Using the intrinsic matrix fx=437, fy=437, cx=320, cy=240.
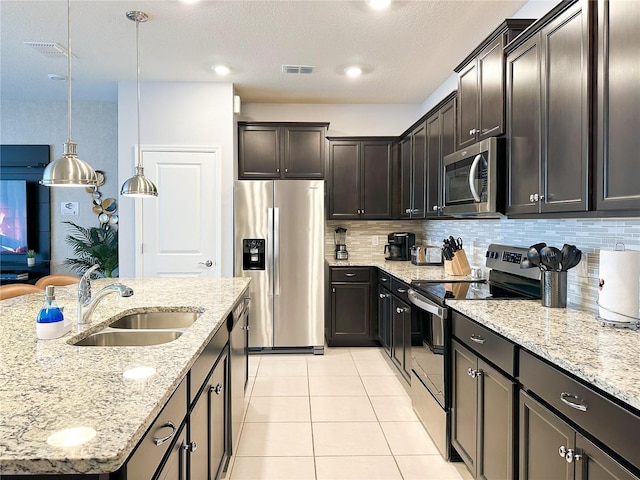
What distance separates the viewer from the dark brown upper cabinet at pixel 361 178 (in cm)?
495

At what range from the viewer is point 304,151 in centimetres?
485

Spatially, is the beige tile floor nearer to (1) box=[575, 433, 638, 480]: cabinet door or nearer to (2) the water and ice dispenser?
(2) the water and ice dispenser

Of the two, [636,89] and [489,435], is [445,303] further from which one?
[636,89]

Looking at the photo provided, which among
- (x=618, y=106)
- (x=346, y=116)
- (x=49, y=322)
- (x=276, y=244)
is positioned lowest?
(x=49, y=322)

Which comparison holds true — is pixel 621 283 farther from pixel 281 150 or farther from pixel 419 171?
pixel 281 150

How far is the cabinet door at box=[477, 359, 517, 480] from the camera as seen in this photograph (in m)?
1.76

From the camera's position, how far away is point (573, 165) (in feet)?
6.05

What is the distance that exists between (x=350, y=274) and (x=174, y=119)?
240 centimetres

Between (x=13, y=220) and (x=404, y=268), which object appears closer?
(x=404, y=268)

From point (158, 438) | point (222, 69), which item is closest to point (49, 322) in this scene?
point (158, 438)

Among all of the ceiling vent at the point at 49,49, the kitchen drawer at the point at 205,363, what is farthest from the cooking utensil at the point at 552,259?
the ceiling vent at the point at 49,49

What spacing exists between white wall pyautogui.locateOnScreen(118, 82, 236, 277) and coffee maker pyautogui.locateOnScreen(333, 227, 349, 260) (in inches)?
60.6

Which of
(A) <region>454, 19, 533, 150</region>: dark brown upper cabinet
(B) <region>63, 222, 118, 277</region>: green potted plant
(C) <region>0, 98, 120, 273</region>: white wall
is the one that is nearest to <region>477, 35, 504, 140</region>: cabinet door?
(A) <region>454, 19, 533, 150</region>: dark brown upper cabinet

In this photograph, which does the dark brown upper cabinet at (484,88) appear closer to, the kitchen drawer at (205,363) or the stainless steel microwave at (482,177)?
the stainless steel microwave at (482,177)
